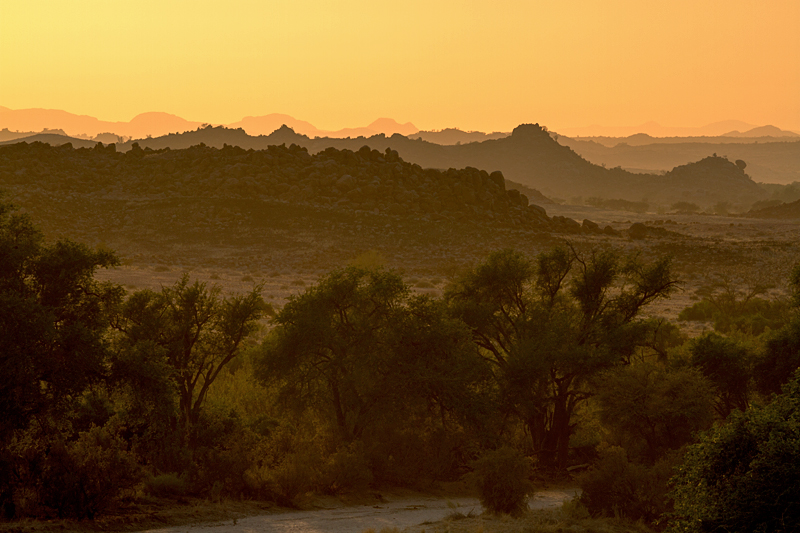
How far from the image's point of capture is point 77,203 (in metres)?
71.2

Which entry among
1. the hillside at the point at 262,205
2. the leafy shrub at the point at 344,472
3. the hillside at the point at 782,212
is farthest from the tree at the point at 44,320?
the hillside at the point at 782,212

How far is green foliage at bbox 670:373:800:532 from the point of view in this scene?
30.8 feet

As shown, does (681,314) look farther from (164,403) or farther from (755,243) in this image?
(755,243)

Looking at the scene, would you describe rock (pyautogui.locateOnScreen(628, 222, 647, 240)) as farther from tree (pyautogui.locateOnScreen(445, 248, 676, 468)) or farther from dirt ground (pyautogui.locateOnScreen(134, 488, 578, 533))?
dirt ground (pyautogui.locateOnScreen(134, 488, 578, 533))

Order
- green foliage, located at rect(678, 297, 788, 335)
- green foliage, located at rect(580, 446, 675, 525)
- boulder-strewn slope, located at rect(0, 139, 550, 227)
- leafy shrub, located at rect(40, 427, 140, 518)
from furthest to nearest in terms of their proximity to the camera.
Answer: boulder-strewn slope, located at rect(0, 139, 550, 227)
green foliage, located at rect(678, 297, 788, 335)
green foliage, located at rect(580, 446, 675, 525)
leafy shrub, located at rect(40, 427, 140, 518)

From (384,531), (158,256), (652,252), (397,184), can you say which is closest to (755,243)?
(652,252)

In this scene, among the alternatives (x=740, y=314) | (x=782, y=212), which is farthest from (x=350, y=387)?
(x=782, y=212)

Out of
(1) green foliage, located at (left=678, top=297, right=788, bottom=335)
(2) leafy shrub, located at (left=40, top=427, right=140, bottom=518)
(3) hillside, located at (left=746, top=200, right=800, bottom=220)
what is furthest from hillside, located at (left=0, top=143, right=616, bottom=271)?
(3) hillside, located at (left=746, top=200, right=800, bottom=220)

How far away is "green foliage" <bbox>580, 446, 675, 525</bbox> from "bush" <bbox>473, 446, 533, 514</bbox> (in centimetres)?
147

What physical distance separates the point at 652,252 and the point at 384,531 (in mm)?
56529

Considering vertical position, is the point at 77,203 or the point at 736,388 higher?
the point at 77,203

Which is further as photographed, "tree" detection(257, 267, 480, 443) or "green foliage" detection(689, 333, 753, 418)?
"green foliage" detection(689, 333, 753, 418)

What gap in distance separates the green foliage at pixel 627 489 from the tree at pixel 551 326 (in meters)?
3.51

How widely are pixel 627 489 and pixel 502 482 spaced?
2.78 m
